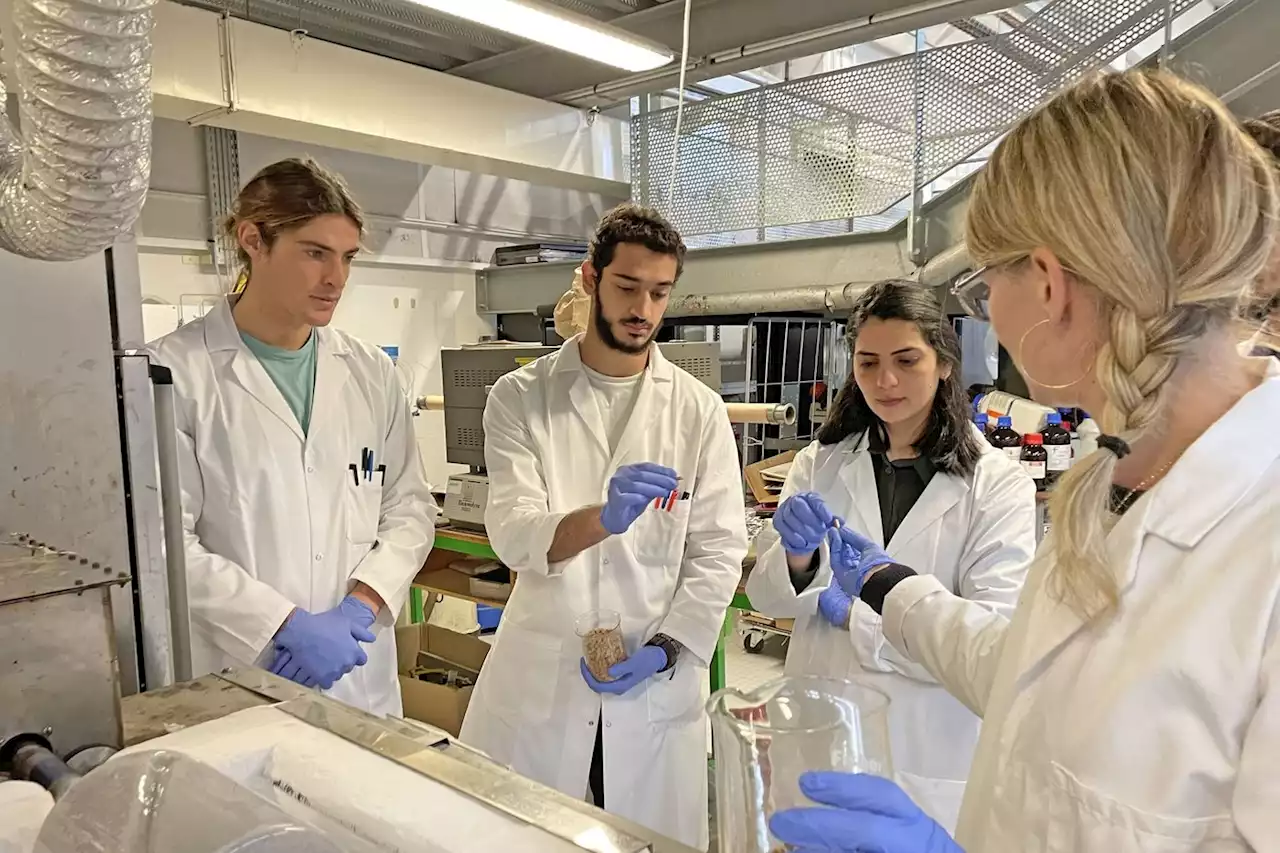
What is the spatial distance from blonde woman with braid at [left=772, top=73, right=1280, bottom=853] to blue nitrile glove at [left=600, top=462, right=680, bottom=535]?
88 centimetres

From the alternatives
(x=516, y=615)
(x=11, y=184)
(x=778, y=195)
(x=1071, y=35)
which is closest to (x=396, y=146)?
(x=778, y=195)

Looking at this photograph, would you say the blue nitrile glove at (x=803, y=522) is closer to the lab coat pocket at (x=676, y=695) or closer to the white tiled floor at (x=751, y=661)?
the lab coat pocket at (x=676, y=695)

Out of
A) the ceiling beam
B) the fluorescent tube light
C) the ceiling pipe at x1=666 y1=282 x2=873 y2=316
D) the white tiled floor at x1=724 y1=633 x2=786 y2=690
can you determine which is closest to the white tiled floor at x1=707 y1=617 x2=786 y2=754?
the white tiled floor at x1=724 y1=633 x2=786 y2=690

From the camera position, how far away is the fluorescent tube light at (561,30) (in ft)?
11.2

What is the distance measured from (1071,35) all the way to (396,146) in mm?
3315

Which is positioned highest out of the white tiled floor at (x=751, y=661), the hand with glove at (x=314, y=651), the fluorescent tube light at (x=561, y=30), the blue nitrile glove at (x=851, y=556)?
the fluorescent tube light at (x=561, y=30)

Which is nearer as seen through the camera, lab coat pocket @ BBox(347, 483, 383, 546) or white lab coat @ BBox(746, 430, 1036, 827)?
white lab coat @ BBox(746, 430, 1036, 827)

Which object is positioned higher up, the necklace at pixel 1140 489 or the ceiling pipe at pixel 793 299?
the ceiling pipe at pixel 793 299

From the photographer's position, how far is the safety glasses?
3.11 feet

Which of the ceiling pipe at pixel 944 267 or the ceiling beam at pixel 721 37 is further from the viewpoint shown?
the ceiling beam at pixel 721 37

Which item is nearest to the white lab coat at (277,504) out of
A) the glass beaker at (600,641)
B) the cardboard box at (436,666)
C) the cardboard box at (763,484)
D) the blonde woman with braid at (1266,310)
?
the glass beaker at (600,641)

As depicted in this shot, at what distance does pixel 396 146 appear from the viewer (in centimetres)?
475

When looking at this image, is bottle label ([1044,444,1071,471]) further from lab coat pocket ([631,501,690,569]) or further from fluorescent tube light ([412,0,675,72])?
fluorescent tube light ([412,0,675,72])

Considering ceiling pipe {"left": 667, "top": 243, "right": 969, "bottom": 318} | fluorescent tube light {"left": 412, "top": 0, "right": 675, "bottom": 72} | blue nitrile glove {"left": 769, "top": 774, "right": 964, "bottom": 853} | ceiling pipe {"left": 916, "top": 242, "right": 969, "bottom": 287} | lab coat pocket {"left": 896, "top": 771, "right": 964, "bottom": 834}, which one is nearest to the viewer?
blue nitrile glove {"left": 769, "top": 774, "right": 964, "bottom": 853}
